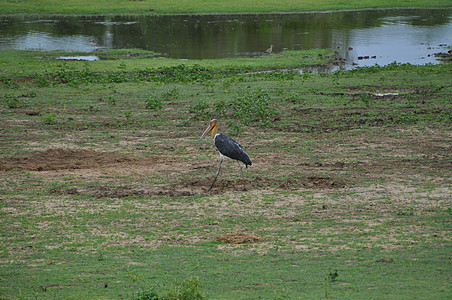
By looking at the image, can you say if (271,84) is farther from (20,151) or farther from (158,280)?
(158,280)

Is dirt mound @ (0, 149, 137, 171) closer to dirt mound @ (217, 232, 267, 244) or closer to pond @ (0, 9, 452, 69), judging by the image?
dirt mound @ (217, 232, 267, 244)

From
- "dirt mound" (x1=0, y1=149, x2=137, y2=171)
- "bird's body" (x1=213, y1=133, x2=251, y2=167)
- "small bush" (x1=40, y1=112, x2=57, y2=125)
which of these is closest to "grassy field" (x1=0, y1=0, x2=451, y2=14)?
"small bush" (x1=40, y1=112, x2=57, y2=125)

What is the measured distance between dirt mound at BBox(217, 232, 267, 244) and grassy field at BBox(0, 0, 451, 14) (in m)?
55.7

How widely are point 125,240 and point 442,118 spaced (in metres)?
12.7

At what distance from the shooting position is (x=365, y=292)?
6.76 m

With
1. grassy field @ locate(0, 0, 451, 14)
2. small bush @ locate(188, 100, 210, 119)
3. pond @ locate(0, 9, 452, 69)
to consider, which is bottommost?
small bush @ locate(188, 100, 210, 119)

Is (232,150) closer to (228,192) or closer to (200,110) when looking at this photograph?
(228,192)

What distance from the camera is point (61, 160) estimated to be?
14297 mm

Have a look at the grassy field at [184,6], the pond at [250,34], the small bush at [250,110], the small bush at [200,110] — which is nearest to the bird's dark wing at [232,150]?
the small bush at [250,110]

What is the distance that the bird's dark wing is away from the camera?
12.1 metres

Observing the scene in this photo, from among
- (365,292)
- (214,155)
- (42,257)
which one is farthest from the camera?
(214,155)

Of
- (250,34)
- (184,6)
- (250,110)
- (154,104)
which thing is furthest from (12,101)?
(184,6)

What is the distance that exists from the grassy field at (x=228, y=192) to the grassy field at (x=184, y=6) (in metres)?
40.4

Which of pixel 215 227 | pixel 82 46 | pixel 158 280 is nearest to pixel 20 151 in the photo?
pixel 215 227
